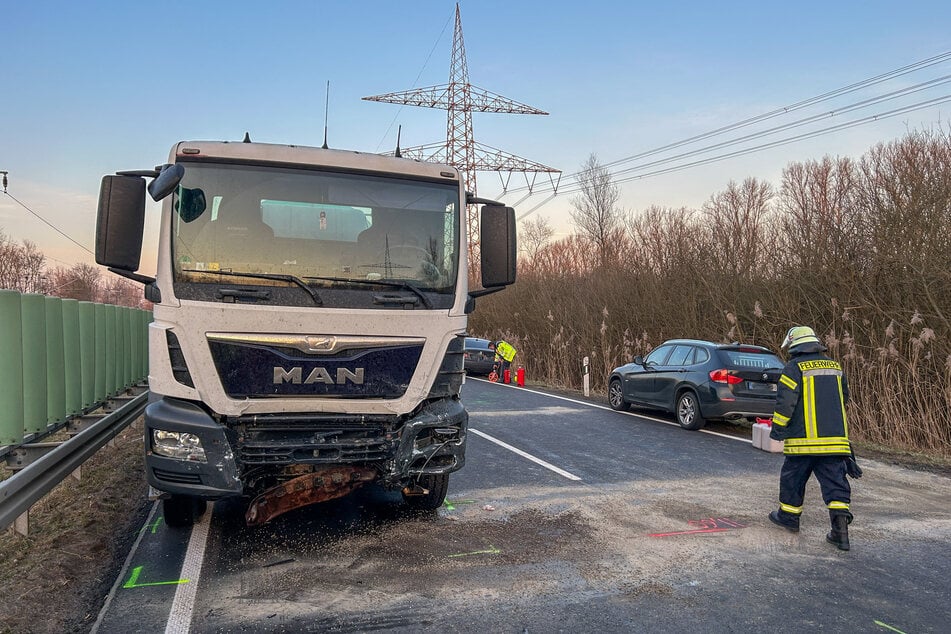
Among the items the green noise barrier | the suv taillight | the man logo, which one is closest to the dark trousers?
the man logo

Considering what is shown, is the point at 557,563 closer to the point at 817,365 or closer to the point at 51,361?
the point at 817,365

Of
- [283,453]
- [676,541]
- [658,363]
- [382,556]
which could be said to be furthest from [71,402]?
[658,363]

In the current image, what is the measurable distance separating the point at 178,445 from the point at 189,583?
0.89 meters

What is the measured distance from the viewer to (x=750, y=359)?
1112 centimetres

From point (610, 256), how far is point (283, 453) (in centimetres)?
1873

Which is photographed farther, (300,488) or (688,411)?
(688,411)

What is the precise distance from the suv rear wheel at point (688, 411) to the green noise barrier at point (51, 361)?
8.60 meters

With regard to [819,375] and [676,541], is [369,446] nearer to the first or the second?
[676,541]

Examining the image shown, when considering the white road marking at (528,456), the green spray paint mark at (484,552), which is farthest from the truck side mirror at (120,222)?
the white road marking at (528,456)

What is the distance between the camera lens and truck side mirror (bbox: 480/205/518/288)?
18.3 ft

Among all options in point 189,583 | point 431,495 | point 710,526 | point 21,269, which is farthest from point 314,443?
point 21,269

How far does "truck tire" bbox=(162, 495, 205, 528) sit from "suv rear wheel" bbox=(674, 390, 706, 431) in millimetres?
8156

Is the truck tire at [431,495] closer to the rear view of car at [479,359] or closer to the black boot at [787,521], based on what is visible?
the black boot at [787,521]

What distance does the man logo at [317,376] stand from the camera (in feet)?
15.4
